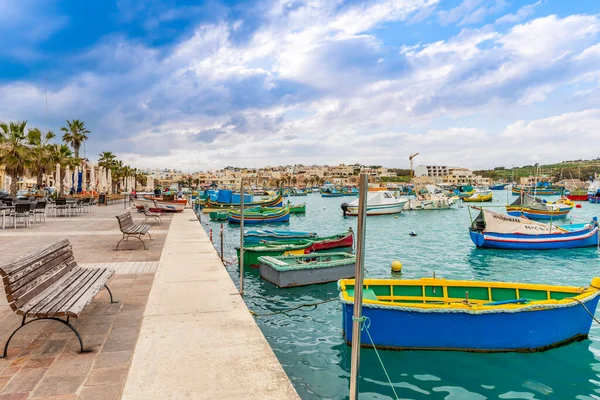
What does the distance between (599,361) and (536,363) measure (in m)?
A: 1.36

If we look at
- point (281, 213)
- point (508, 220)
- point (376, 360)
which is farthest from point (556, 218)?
point (376, 360)

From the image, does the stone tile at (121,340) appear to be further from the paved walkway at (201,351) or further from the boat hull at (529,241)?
the boat hull at (529,241)

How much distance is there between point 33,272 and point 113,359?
1.60 metres

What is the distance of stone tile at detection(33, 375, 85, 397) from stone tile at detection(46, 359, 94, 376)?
9cm

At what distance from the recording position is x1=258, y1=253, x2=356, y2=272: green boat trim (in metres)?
11.7

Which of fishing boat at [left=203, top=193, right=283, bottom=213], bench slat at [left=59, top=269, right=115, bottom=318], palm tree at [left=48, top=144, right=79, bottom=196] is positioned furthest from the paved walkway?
fishing boat at [left=203, top=193, right=283, bottom=213]

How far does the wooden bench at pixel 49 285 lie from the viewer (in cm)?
449

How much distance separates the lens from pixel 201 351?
182 inches

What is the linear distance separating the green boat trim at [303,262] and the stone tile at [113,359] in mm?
7053

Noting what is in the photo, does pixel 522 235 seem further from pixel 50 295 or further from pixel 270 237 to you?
pixel 50 295

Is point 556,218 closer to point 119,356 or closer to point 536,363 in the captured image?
point 536,363

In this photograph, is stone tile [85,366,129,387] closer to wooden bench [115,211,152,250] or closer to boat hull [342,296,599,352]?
boat hull [342,296,599,352]

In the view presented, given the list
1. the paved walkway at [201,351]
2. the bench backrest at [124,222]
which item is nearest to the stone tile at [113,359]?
the paved walkway at [201,351]

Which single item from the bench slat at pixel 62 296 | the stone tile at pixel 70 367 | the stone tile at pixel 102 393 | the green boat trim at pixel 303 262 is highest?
the bench slat at pixel 62 296
